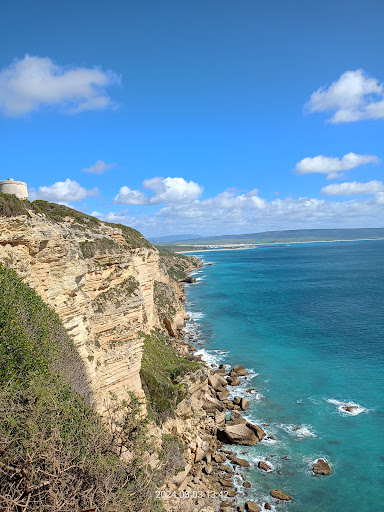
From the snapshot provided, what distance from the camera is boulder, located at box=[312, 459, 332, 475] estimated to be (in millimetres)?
22078

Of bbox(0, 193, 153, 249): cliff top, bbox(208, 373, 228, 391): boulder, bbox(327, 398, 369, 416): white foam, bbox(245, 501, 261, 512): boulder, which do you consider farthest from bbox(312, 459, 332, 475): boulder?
bbox(0, 193, 153, 249): cliff top

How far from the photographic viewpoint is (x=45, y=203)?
30844mm

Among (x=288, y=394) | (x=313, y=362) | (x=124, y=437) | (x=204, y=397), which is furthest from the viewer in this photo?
(x=313, y=362)

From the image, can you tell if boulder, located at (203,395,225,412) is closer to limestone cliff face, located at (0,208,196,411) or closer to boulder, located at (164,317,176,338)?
limestone cliff face, located at (0,208,196,411)

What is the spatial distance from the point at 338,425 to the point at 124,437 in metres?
22.7

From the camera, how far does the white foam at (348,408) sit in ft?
94.0

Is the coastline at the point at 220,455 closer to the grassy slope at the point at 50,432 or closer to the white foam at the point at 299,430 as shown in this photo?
the white foam at the point at 299,430

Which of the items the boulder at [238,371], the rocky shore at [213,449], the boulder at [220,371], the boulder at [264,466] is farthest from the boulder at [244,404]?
the boulder at [264,466]

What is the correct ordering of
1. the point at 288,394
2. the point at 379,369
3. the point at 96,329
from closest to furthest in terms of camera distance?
the point at 96,329 < the point at 288,394 < the point at 379,369

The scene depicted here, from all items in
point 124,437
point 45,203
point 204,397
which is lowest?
point 204,397

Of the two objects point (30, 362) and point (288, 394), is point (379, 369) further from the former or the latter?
point (30, 362)

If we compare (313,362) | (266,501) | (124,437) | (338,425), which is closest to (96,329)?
(124,437)

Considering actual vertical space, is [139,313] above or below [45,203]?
below

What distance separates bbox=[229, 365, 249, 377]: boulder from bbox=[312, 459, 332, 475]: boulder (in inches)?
537
